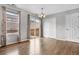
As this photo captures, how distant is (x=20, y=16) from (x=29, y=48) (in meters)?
1.42

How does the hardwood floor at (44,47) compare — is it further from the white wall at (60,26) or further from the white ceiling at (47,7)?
the white ceiling at (47,7)

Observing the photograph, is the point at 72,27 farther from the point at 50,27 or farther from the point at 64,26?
the point at 50,27

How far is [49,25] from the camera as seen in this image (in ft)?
11.9

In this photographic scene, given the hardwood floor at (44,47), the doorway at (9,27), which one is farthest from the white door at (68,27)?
the doorway at (9,27)

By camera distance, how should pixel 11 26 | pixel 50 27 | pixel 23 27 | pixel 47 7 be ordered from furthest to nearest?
pixel 23 27 < pixel 11 26 < pixel 50 27 < pixel 47 7

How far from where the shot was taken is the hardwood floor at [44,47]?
3.29m

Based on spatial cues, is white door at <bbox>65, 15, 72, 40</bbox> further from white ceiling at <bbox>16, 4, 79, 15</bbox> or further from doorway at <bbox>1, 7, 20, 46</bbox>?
doorway at <bbox>1, 7, 20, 46</bbox>

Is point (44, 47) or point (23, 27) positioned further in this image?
point (23, 27)

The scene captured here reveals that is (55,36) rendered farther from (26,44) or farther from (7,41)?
(7,41)

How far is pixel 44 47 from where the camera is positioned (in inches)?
138

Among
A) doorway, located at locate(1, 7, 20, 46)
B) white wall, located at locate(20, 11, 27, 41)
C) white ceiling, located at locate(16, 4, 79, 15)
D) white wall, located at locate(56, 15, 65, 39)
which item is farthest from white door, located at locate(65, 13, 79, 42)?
doorway, located at locate(1, 7, 20, 46)

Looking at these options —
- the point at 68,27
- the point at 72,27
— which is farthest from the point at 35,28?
the point at 72,27
